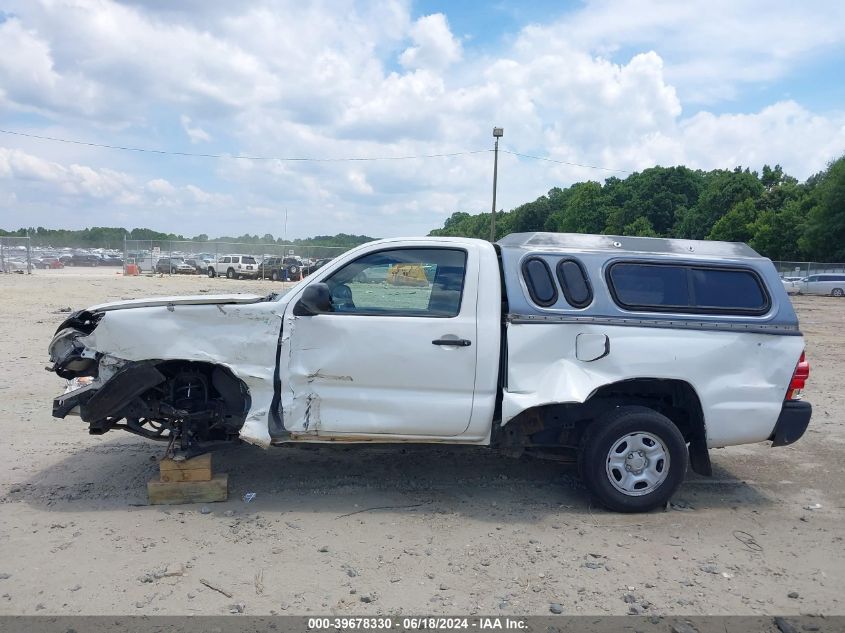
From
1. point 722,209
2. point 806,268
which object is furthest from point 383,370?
point 722,209

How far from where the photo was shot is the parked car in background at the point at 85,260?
161 ft

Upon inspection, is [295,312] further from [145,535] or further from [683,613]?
[683,613]

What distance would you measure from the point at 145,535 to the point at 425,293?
99.3 inches

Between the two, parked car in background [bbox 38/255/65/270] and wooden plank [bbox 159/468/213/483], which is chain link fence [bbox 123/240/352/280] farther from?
wooden plank [bbox 159/468/213/483]

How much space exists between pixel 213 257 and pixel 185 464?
40.9 meters

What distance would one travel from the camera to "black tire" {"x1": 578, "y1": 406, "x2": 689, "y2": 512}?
15.9 ft

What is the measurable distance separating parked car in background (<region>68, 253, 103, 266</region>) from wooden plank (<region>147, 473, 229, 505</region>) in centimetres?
4963

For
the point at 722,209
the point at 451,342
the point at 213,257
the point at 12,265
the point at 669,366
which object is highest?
the point at 722,209

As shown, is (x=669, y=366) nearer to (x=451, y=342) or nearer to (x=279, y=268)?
(x=451, y=342)

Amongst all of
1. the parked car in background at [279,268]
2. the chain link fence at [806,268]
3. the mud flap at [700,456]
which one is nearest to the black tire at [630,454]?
the mud flap at [700,456]

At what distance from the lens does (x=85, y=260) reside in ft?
163

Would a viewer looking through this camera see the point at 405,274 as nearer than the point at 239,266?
Yes

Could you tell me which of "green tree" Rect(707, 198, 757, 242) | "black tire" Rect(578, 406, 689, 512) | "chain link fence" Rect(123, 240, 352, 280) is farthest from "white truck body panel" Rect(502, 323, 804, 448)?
"green tree" Rect(707, 198, 757, 242)

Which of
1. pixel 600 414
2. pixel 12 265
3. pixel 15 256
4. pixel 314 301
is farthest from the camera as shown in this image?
pixel 12 265
